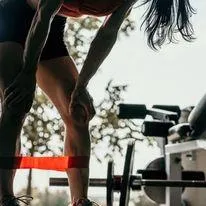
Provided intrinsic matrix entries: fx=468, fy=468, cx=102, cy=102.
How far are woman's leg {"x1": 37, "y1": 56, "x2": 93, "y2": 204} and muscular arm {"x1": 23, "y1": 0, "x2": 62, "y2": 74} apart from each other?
0.31 m

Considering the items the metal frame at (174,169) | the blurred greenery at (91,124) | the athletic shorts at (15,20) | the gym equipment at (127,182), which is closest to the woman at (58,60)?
the athletic shorts at (15,20)

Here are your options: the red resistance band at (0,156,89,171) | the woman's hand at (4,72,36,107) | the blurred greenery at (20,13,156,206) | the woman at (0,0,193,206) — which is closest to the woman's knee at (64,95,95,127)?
the woman at (0,0,193,206)

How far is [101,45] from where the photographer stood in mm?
1644

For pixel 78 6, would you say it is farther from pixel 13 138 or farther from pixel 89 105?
pixel 13 138

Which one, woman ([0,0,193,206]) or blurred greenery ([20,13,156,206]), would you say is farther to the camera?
blurred greenery ([20,13,156,206])

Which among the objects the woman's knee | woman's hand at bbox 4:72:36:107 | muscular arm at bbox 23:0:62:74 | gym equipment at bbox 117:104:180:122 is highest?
muscular arm at bbox 23:0:62:74

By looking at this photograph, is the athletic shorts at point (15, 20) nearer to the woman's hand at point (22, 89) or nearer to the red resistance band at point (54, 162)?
the woman's hand at point (22, 89)

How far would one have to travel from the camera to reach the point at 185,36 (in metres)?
1.78

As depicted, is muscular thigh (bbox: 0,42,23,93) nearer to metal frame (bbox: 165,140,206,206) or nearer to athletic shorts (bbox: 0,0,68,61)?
athletic shorts (bbox: 0,0,68,61)

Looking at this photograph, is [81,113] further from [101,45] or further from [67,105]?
[101,45]

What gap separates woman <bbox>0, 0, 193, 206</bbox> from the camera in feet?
4.72

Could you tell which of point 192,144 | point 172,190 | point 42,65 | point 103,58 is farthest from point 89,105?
point 172,190

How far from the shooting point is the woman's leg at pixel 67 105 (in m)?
1.68

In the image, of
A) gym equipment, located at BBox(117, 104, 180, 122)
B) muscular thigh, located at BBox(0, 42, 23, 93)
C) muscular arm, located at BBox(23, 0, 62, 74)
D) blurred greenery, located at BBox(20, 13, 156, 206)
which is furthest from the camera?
blurred greenery, located at BBox(20, 13, 156, 206)
